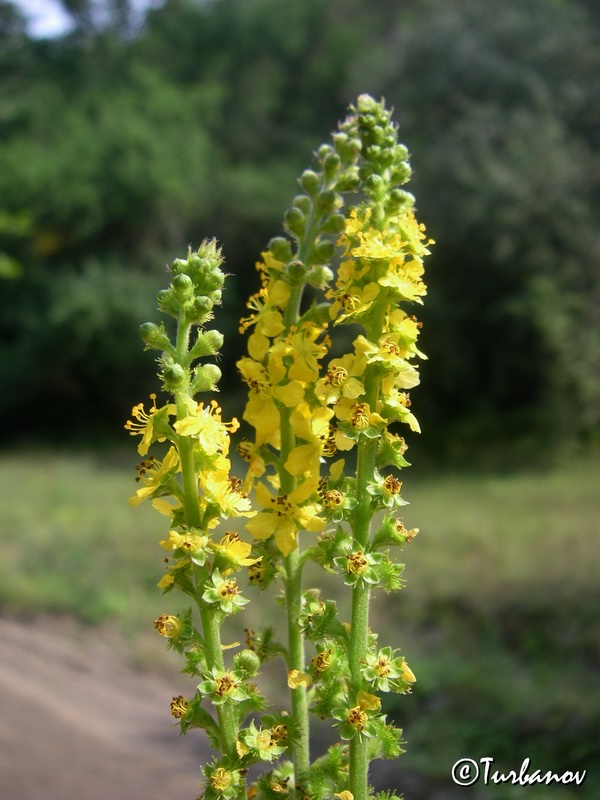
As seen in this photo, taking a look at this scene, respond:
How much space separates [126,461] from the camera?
18141mm

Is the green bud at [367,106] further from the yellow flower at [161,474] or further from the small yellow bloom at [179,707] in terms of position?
the small yellow bloom at [179,707]

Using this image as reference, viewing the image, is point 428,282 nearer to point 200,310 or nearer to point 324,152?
point 324,152

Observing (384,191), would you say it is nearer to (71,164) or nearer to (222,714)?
(222,714)

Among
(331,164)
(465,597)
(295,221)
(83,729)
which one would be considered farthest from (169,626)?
(465,597)

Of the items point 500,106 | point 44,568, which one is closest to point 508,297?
point 500,106

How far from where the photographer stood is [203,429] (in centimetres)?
116

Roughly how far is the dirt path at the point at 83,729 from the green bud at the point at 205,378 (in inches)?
157

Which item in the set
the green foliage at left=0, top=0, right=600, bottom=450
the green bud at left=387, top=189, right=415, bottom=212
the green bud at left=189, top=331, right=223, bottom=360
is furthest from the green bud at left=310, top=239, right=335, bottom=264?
the green foliage at left=0, top=0, right=600, bottom=450

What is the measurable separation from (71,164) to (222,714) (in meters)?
21.3

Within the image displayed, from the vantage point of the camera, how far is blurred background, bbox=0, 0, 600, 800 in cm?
767

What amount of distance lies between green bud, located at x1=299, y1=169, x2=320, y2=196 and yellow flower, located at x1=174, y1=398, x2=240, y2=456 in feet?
1.32

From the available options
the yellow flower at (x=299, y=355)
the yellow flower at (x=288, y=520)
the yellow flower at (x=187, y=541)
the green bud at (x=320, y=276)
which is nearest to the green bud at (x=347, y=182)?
the green bud at (x=320, y=276)

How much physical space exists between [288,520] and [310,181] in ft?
1.71

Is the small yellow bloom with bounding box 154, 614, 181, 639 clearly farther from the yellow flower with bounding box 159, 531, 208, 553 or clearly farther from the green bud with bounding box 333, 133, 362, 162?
the green bud with bounding box 333, 133, 362, 162
